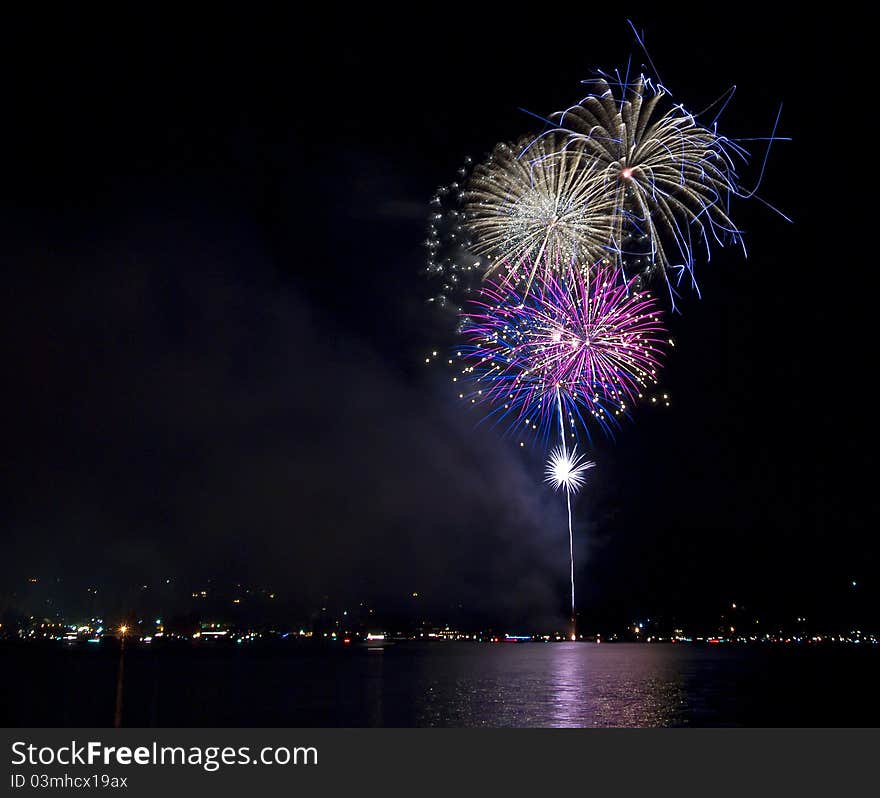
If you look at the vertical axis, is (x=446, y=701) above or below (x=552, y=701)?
below

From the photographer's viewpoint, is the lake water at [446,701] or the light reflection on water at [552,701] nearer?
the light reflection on water at [552,701]

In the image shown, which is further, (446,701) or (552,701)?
(446,701)

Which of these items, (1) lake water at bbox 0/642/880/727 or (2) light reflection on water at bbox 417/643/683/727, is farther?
(1) lake water at bbox 0/642/880/727
